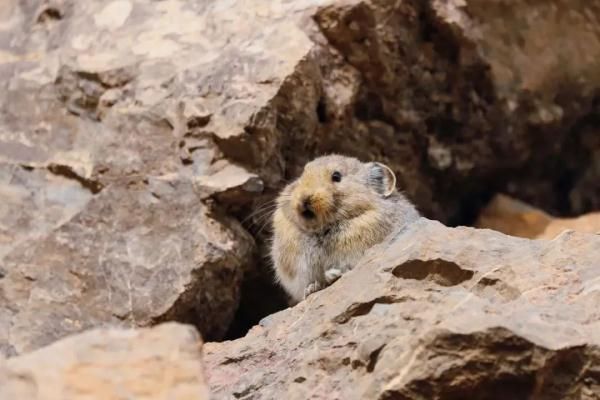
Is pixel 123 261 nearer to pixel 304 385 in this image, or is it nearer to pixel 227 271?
pixel 227 271

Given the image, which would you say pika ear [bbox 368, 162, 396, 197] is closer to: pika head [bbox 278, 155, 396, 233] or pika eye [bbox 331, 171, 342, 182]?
pika head [bbox 278, 155, 396, 233]

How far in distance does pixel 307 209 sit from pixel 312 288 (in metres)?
0.46

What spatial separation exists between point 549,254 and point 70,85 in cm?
326

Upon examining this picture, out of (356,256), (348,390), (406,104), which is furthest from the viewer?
(406,104)

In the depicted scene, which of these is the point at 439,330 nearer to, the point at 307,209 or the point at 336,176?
the point at 307,209

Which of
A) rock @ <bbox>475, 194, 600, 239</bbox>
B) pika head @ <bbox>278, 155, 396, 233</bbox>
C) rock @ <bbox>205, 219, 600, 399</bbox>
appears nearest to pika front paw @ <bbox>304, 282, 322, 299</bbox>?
pika head @ <bbox>278, 155, 396, 233</bbox>

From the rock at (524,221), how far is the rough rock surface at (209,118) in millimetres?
306

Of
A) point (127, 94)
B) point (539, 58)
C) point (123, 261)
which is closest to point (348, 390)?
point (123, 261)

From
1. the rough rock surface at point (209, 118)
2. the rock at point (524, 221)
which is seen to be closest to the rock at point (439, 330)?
the rough rock surface at point (209, 118)

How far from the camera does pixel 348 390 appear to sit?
417 centimetres

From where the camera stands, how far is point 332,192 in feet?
19.7

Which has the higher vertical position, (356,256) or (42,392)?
(42,392)

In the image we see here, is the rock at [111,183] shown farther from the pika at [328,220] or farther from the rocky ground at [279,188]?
the pika at [328,220]

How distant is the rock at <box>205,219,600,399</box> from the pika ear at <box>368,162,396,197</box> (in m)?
0.69
